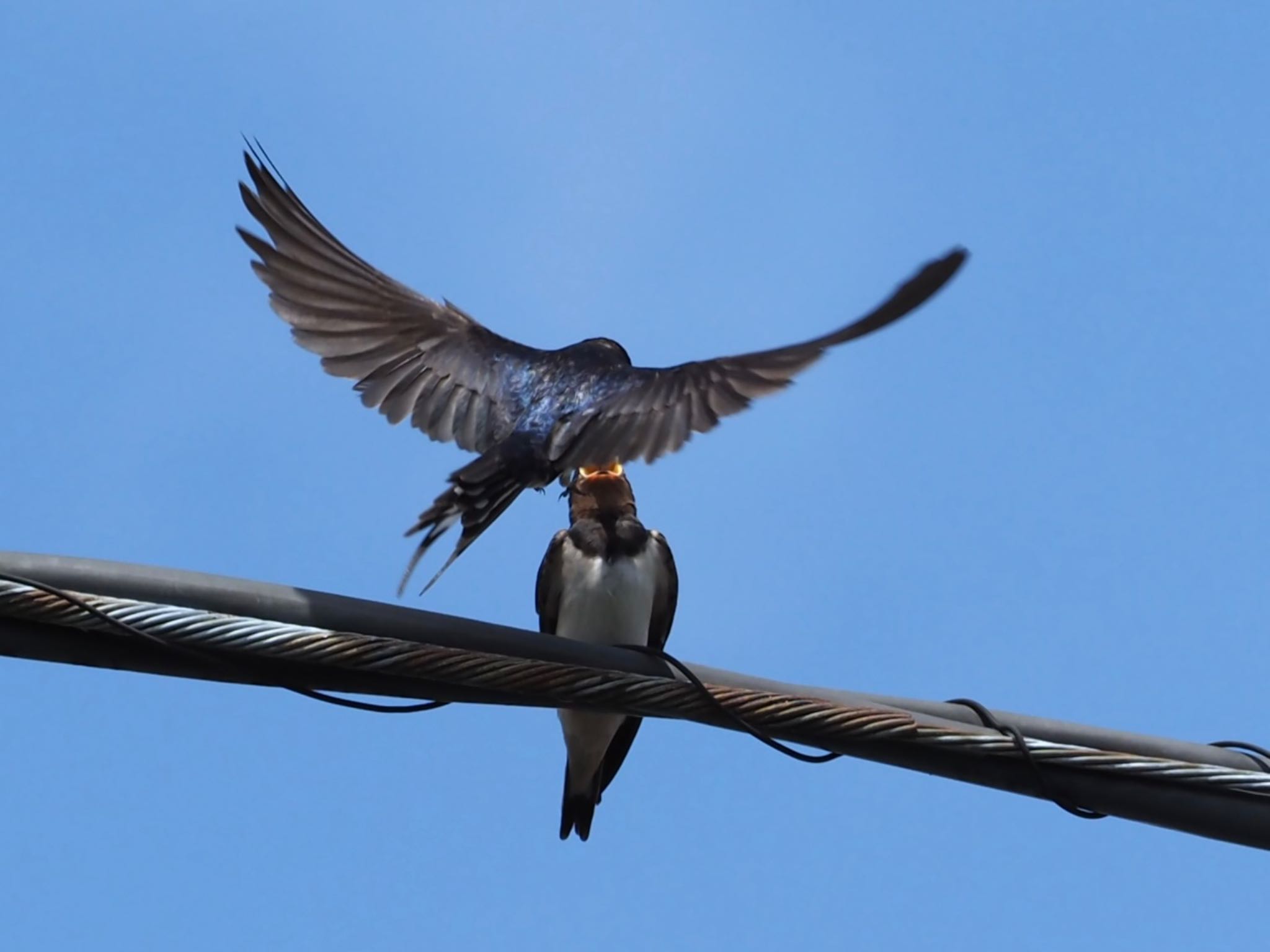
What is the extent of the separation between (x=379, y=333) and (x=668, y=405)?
122 cm

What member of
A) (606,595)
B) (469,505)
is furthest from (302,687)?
(606,595)

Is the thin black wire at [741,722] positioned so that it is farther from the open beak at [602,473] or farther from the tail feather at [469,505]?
the open beak at [602,473]

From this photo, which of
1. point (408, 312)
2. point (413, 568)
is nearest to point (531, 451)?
point (413, 568)

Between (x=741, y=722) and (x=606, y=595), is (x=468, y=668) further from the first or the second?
(x=606, y=595)

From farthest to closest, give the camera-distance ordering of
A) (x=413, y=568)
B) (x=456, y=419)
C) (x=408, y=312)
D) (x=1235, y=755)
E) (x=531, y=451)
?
(x=408, y=312), (x=456, y=419), (x=531, y=451), (x=413, y=568), (x=1235, y=755)

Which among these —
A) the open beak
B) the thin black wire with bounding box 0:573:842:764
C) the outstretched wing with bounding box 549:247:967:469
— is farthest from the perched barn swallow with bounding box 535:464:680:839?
the thin black wire with bounding box 0:573:842:764

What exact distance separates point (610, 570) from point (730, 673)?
5.45ft

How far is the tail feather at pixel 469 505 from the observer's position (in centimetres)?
364

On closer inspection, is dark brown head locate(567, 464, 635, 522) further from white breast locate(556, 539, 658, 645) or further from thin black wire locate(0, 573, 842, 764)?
thin black wire locate(0, 573, 842, 764)

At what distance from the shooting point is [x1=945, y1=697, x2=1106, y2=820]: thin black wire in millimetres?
2932

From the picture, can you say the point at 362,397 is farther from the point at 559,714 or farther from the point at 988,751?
the point at 988,751

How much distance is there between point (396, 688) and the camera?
2.83 meters

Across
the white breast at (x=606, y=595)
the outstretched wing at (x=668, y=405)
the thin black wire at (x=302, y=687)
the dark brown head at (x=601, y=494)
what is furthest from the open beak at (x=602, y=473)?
the thin black wire at (x=302, y=687)

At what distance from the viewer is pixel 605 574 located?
4621mm
